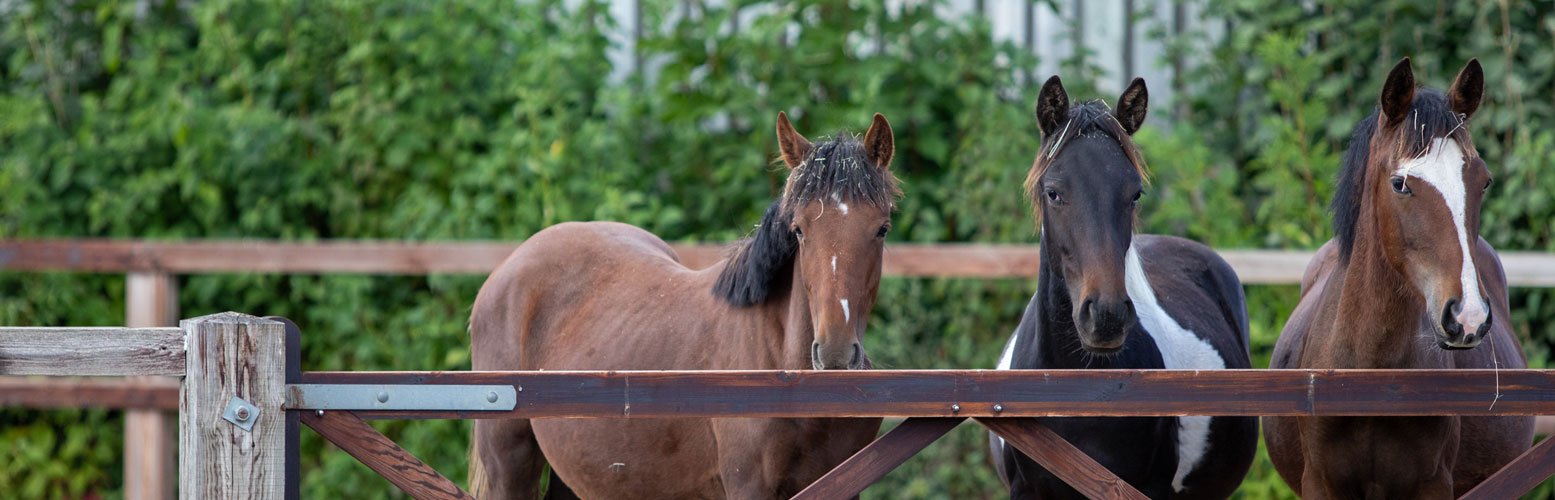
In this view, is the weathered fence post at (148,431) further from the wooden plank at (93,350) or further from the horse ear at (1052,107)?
the horse ear at (1052,107)

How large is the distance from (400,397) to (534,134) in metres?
3.78

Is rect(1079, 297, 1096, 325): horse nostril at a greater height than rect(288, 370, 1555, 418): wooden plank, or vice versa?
rect(1079, 297, 1096, 325): horse nostril

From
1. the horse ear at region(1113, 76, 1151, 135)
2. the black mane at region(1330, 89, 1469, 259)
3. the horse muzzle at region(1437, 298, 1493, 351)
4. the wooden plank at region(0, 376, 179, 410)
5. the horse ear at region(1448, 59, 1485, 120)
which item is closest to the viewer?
the horse muzzle at region(1437, 298, 1493, 351)

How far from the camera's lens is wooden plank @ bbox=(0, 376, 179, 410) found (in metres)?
5.17

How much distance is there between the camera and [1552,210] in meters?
5.20

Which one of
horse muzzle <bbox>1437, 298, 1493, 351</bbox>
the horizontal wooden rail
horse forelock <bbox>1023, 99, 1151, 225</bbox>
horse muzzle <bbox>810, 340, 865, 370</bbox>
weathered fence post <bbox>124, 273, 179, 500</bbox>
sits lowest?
weathered fence post <bbox>124, 273, 179, 500</bbox>

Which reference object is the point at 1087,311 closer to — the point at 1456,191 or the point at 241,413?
the point at 1456,191

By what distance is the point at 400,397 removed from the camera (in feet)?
7.34

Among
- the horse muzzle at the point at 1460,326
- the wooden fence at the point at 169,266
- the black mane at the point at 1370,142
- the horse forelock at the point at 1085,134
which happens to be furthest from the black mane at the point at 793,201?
the wooden fence at the point at 169,266

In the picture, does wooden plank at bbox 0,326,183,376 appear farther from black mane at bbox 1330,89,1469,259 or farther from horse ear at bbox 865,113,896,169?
black mane at bbox 1330,89,1469,259

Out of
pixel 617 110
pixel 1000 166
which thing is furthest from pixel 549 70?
pixel 1000 166

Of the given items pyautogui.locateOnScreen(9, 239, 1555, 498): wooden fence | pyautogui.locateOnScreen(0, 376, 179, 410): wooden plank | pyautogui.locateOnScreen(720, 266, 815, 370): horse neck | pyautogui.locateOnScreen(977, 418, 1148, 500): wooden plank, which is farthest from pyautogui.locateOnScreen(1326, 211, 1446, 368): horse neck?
pyautogui.locateOnScreen(0, 376, 179, 410): wooden plank

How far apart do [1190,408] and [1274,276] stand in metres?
2.85

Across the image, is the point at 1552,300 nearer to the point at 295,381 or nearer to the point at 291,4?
the point at 295,381
